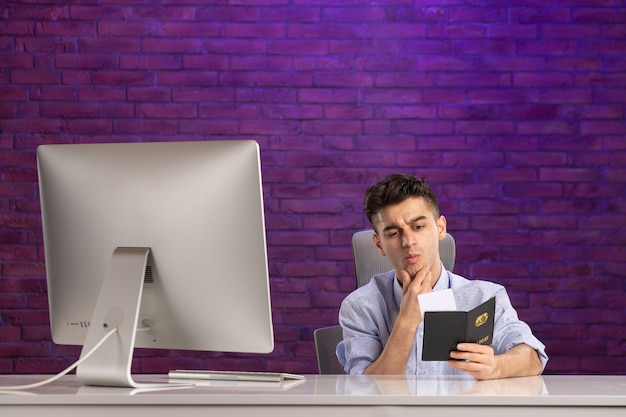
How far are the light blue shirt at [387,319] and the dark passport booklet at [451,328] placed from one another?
37cm

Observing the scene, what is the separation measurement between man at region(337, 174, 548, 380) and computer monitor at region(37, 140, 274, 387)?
1.85ft

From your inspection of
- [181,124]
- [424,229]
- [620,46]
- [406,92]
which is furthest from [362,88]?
[424,229]

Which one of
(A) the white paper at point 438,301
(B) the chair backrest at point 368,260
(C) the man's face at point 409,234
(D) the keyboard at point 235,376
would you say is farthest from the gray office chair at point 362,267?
(D) the keyboard at point 235,376

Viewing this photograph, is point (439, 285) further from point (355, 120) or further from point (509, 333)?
point (355, 120)

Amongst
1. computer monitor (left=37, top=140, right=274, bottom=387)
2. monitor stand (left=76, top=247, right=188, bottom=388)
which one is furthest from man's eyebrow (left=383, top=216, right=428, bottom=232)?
monitor stand (left=76, top=247, right=188, bottom=388)

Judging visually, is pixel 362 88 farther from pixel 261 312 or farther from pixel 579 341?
A: pixel 261 312

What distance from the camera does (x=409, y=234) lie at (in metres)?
2.26

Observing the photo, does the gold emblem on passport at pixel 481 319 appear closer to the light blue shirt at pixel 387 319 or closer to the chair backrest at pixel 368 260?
the light blue shirt at pixel 387 319

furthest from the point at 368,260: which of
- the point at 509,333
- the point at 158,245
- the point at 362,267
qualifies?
the point at 158,245

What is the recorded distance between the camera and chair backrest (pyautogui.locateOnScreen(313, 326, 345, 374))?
8.31ft

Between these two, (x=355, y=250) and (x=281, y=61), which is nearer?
(x=355, y=250)

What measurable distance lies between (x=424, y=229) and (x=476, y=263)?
1.29m

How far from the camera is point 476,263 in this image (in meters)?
3.50

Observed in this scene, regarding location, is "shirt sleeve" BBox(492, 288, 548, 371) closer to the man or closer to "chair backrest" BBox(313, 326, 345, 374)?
the man
